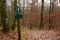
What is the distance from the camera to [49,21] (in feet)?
119

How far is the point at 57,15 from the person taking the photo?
40250mm

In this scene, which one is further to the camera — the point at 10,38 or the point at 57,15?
the point at 57,15

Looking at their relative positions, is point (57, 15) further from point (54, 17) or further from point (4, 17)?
point (4, 17)

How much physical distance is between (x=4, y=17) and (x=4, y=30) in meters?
1.22

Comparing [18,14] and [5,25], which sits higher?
[18,14]

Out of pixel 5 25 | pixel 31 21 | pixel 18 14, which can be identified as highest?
pixel 18 14

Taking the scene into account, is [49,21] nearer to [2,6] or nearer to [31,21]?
[31,21]

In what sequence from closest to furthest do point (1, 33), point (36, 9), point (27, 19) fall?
point (1, 33) < point (27, 19) < point (36, 9)

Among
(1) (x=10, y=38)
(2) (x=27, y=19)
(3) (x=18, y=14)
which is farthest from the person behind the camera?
(2) (x=27, y=19)

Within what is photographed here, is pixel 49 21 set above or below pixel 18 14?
below

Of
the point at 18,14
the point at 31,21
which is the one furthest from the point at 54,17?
the point at 18,14

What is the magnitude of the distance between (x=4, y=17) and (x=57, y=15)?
982 inches

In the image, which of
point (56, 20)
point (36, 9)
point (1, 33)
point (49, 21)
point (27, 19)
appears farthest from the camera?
point (36, 9)

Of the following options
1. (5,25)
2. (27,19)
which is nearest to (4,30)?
(5,25)
